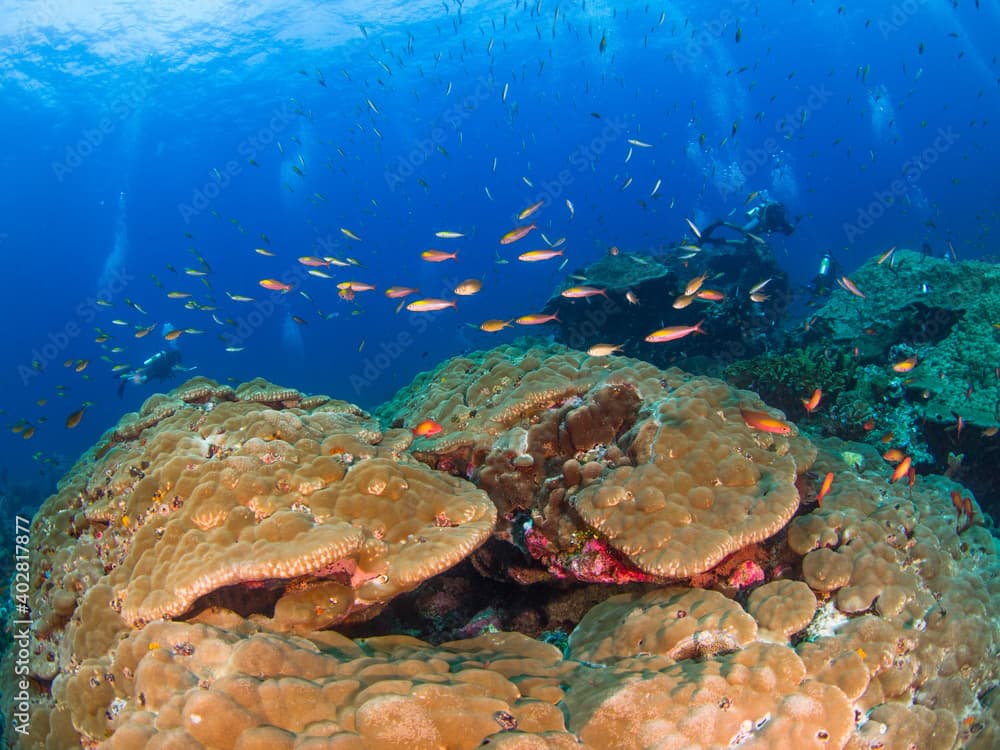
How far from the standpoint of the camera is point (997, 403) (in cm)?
829

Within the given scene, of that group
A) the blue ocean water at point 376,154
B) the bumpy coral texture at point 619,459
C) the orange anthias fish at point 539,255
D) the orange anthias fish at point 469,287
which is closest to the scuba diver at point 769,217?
the blue ocean water at point 376,154

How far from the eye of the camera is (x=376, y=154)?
8288cm

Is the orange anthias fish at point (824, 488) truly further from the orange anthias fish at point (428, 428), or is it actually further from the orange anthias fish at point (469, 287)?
the orange anthias fish at point (469, 287)

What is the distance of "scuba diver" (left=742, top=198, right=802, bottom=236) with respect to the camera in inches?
661

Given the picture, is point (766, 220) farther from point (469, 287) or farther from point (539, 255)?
point (469, 287)

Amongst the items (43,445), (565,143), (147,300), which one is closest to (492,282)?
(565,143)

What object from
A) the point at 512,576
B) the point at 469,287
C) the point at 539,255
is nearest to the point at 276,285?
the point at 469,287

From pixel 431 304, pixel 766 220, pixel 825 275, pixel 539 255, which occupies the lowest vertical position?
pixel 825 275

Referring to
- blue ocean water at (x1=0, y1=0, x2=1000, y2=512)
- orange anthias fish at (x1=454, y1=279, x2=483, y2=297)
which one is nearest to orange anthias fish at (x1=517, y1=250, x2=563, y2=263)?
orange anthias fish at (x1=454, y1=279, x2=483, y2=297)

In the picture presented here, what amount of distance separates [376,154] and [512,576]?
88.8 metres

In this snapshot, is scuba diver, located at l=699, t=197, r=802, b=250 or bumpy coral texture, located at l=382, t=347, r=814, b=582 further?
scuba diver, located at l=699, t=197, r=802, b=250

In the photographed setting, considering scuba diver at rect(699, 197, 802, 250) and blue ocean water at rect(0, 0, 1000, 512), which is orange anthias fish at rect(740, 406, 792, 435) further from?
scuba diver at rect(699, 197, 802, 250)

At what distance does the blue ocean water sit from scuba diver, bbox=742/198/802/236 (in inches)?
21.9

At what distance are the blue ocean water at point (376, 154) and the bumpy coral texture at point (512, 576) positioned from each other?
7404mm
